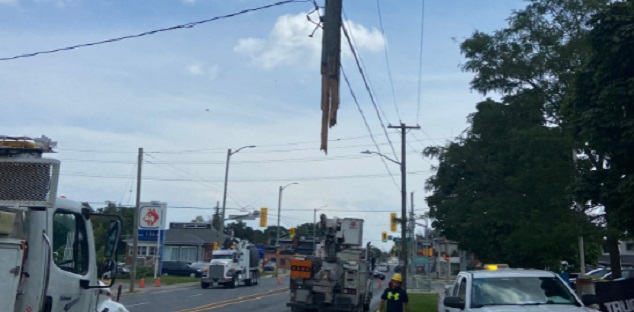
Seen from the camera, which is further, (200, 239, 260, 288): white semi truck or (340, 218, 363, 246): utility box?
(200, 239, 260, 288): white semi truck

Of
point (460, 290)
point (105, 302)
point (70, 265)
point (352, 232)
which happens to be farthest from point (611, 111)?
point (352, 232)

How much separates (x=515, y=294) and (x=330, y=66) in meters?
4.32

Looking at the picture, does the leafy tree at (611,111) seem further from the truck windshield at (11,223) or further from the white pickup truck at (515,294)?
the truck windshield at (11,223)

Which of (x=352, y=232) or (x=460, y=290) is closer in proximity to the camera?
(x=460, y=290)

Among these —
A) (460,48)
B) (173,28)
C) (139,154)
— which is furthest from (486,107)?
(139,154)

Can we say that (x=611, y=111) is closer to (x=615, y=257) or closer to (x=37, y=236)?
(x=615, y=257)

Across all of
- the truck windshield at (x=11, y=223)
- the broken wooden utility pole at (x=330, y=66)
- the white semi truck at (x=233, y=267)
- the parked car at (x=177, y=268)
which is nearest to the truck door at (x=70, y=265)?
the truck windshield at (x=11, y=223)

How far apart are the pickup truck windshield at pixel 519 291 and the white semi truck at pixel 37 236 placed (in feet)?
17.8

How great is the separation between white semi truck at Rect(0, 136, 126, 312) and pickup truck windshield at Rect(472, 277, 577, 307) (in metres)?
5.41

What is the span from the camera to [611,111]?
12.6m

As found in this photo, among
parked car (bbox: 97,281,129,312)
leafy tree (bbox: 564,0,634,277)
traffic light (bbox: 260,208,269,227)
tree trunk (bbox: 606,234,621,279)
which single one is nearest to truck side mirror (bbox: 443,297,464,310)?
leafy tree (bbox: 564,0,634,277)

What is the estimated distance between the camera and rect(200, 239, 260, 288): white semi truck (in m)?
45.4

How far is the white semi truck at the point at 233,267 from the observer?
45.4m

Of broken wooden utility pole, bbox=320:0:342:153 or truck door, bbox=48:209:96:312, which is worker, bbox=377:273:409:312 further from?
truck door, bbox=48:209:96:312
